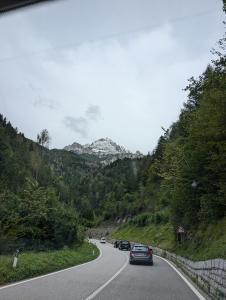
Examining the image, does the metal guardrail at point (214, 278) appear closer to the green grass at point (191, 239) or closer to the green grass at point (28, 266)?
the green grass at point (191, 239)

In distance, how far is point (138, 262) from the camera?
35.2 m

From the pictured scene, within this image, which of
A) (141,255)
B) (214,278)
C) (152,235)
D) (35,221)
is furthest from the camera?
(152,235)

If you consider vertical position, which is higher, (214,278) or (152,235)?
(152,235)

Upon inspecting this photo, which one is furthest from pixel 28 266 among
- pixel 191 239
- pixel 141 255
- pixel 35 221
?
pixel 191 239

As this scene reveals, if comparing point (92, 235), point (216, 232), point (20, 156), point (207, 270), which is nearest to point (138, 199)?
point (92, 235)

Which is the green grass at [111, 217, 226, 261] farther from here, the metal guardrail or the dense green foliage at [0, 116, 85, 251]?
the dense green foliage at [0, 116, 85, 251]

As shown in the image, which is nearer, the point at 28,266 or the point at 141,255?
the point at 28,266

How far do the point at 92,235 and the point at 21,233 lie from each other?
112 meters

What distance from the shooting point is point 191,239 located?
132 ft

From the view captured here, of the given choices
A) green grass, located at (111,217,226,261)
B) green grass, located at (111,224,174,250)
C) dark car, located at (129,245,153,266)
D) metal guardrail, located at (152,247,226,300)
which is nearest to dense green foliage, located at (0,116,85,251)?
dark car, located at (129,245,153,266)

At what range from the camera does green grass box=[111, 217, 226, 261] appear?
2296cm

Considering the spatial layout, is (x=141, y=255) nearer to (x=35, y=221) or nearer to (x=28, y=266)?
(x=35, y=221)

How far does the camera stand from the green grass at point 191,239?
23.0 meters

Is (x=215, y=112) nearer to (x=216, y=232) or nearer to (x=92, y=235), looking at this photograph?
(x=216, y=232)
